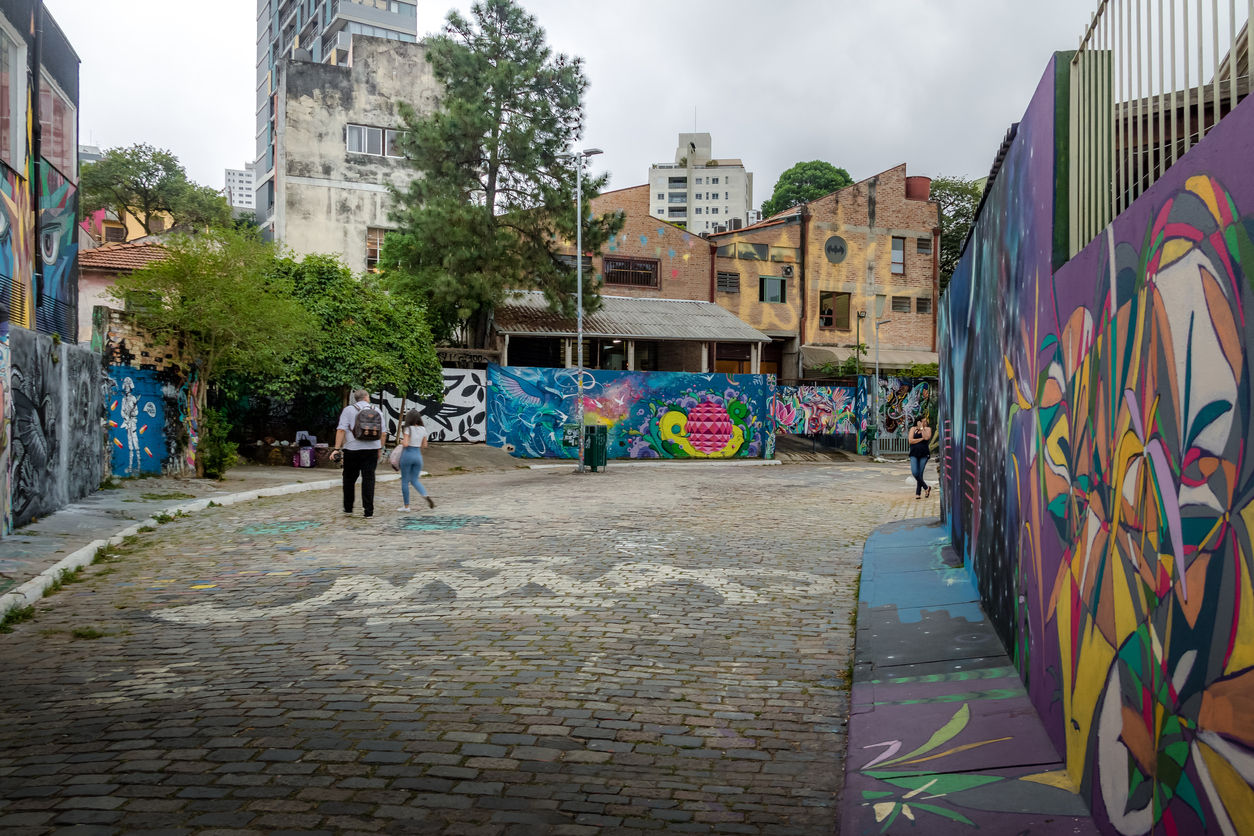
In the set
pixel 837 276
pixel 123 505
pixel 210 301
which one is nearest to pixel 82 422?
pixel 123 505

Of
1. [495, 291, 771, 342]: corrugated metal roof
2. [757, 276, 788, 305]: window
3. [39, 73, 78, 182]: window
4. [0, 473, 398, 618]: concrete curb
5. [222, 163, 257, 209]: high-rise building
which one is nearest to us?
[0, 473, 398, 618]: concrete curb

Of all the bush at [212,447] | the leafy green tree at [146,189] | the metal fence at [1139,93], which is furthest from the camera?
the leafy green tree at [146,189]

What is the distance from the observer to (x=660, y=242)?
3759cm

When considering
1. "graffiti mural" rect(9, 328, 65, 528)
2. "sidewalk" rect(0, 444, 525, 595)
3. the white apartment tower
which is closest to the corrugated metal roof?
"sidewalk" rect(0, 444, 525, 595)

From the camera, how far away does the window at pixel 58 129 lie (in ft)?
42.8

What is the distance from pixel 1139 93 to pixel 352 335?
776 inches

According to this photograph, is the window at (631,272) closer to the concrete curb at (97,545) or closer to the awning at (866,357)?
the awning at (866,357)

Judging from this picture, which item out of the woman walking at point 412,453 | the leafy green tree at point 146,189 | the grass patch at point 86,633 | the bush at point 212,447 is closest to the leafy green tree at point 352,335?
the bush at point 212,447

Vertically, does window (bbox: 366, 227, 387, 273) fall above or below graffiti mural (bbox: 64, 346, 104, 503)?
above

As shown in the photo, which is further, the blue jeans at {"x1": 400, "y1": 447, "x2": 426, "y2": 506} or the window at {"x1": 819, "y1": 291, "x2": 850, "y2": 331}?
the window at {"x1": 819, "y1": 291, "x2": 850, "y2": 331}

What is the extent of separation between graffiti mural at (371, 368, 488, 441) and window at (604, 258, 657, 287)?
494 inches

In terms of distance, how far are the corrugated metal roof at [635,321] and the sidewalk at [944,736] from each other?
24970mm

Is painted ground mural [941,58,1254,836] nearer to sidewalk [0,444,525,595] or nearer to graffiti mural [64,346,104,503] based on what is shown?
sidewalk [0,444,525,595]

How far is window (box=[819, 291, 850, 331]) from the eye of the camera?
4012 centimetres
